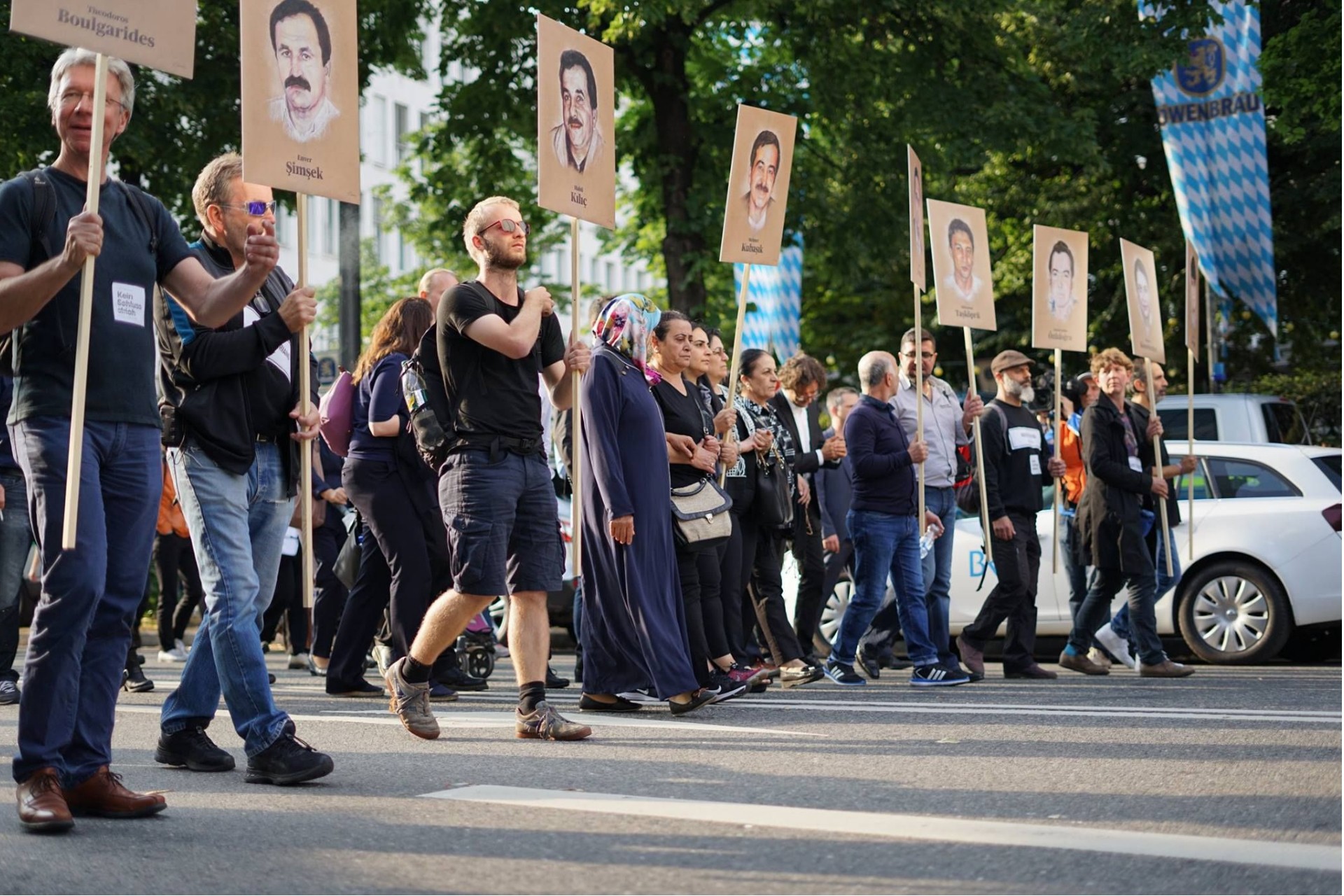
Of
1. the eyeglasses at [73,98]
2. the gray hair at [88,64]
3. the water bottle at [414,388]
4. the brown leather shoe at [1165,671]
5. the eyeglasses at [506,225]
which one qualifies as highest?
the gray hair at [88,64]

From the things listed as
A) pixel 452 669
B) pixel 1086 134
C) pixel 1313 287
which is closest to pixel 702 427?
pixel 452 669

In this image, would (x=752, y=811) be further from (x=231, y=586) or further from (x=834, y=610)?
(x=834, y=610)

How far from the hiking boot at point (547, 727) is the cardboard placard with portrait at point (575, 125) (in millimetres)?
2183

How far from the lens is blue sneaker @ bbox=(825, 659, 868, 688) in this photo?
10.7 m

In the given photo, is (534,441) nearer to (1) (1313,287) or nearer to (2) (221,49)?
(2) (221,49)

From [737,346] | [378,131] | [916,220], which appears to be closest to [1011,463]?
[916,220]

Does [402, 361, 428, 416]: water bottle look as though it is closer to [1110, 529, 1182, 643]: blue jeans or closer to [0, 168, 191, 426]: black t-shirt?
[0, 168, 191, 426]: black t-shirt

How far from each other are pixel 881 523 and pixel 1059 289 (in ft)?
10.2

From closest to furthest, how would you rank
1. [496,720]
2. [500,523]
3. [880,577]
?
[500,523], [496,720], [880,577]

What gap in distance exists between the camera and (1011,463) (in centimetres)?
1114

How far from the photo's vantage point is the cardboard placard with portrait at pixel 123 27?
534cm

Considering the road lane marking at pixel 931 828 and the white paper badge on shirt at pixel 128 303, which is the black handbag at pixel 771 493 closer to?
the road lane marking at pixel 931 828

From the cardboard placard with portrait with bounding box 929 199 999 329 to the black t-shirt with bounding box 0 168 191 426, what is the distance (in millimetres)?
7122

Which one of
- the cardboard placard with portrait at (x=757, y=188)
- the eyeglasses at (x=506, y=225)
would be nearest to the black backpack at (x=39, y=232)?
the eyeglasses at (x=506, y=225)
